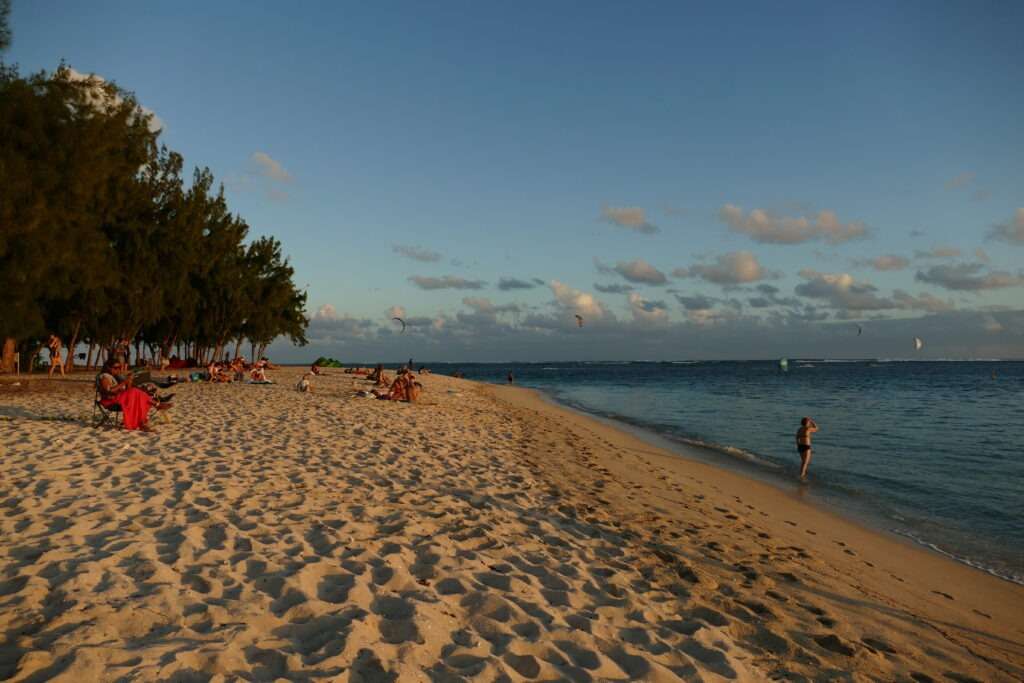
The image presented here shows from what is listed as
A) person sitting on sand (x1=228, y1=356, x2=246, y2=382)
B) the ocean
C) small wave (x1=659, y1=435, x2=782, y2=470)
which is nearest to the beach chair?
the ocean

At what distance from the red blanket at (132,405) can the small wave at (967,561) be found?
14.2m

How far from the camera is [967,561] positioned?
330 inches

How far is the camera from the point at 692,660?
4.14 m

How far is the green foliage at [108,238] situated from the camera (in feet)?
65.9

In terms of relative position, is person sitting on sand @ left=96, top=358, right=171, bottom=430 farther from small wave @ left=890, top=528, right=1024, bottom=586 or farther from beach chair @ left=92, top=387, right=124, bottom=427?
small wave @ left=890, top=528, right=1024, bottom=586

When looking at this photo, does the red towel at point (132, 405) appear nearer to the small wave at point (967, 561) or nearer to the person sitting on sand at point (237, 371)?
the small wave at point (967, 561)

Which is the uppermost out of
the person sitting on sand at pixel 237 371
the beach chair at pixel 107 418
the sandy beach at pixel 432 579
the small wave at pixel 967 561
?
the person sitting on sand at pixel 237 371

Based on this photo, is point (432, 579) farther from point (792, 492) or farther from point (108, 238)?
point (108, 238)

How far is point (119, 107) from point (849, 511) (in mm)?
30873

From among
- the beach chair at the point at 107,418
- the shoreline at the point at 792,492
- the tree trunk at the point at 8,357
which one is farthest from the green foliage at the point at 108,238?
the shoreline at the point at 792,492

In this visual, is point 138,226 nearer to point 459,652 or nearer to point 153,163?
point 153,163

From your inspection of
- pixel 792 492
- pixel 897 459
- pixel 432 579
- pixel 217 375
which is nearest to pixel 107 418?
pixel 432 579

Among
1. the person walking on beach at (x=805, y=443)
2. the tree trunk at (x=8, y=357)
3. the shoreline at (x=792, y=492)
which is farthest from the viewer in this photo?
the tree trunk at (x=8, y=357)

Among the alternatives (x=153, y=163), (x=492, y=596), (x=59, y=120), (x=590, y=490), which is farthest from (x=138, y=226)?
(x=492, y=596)
